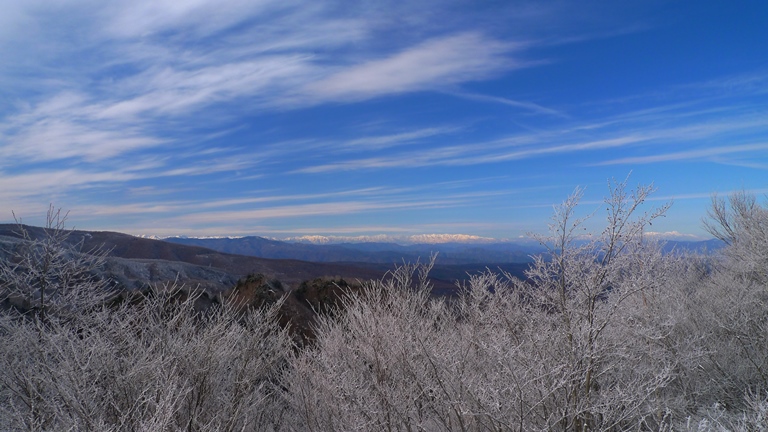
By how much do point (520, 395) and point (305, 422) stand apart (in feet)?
21.3

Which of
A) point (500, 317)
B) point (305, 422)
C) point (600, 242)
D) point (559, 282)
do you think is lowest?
point (305, 422)

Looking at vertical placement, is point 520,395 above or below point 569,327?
below

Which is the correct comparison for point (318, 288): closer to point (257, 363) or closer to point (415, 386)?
point (257, 363)

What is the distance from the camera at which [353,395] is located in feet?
34.4

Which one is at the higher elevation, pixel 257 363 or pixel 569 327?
pixel 569 327

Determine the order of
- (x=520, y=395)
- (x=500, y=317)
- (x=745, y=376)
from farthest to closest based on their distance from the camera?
1. (x=745, y=376)
2. (x=500, y=317)
3. (x=520, y=395)

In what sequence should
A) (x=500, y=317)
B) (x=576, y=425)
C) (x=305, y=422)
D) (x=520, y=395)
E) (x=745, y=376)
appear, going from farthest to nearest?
(x=745, y=376)
(x=305, y=422)
(x=500, y=317)
(x=576, y=425)
(x=520, y=395)

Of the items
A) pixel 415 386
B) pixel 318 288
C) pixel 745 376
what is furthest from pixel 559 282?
pixel 318 288

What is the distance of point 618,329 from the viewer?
9.99m

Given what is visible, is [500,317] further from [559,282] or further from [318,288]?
[318,288]

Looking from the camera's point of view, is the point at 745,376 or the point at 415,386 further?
the point at 745,376

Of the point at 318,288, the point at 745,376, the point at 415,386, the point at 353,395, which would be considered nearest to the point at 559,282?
the point at 415,386

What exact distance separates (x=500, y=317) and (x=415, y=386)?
8.57 ft

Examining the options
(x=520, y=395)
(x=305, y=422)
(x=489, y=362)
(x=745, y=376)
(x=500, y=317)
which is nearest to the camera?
(x=520, y=395)
